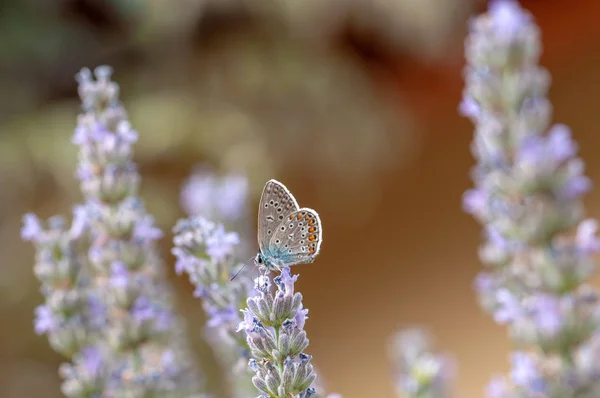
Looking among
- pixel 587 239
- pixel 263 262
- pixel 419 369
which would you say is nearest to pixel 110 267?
pixel 263 262

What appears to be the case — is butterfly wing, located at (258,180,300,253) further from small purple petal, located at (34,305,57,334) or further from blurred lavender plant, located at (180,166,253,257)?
small purple petal, located at (34,305,57,334)

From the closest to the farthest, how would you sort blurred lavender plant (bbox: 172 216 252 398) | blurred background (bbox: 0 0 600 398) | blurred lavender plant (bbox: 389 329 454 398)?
blurred lavender plant (bbox: 172 216 252 398), blurred lavender plant (bbox: 389 329 454 398), blurred background (bbox: 0 0 600 398)

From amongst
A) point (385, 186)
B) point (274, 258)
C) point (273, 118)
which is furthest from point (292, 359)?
point (385, 186)

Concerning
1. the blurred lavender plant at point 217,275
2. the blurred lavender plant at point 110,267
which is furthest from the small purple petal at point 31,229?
the blurred lavender plant at point 217,275

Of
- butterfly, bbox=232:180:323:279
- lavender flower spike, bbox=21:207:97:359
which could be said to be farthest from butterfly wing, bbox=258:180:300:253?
lavender flower spike, bbox=21:207:97:359

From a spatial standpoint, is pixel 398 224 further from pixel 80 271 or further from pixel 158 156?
pixel 80 271

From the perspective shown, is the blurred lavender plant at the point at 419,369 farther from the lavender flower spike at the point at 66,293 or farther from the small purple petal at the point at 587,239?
the lavender flower spike at the point at 66,293
